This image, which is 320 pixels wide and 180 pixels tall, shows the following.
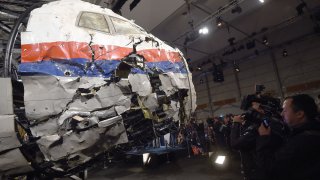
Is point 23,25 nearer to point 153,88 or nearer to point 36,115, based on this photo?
point 36,115

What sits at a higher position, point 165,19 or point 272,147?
point 165,19

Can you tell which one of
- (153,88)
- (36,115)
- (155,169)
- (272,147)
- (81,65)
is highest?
(81,65)

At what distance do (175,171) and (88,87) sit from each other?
7.25m

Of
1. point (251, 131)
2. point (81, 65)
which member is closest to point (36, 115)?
point (81, 65)

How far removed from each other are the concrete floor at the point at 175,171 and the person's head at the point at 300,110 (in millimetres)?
5921

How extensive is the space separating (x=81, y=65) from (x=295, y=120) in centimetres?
326

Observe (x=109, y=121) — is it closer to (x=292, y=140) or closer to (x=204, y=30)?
(x=292, y=140)

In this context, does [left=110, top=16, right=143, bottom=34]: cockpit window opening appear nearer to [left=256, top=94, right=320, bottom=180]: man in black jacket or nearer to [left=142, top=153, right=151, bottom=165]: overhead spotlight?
[left=256, top=94, right=320, bottom=180]: man in black jacket

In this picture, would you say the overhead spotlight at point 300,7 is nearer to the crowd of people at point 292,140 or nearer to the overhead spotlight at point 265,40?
the overhead spotlight at point 265,40

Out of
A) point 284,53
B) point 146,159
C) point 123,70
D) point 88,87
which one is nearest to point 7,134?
point 88,87

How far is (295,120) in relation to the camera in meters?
2.80

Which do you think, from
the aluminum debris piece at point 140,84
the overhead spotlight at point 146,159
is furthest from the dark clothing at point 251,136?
the overhead spotlight at point 146,159

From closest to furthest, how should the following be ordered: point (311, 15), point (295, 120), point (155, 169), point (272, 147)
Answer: point (295, 120), point (272, 147), point (155, 169), point (311, 15)

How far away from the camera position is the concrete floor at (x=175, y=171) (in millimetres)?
8945
